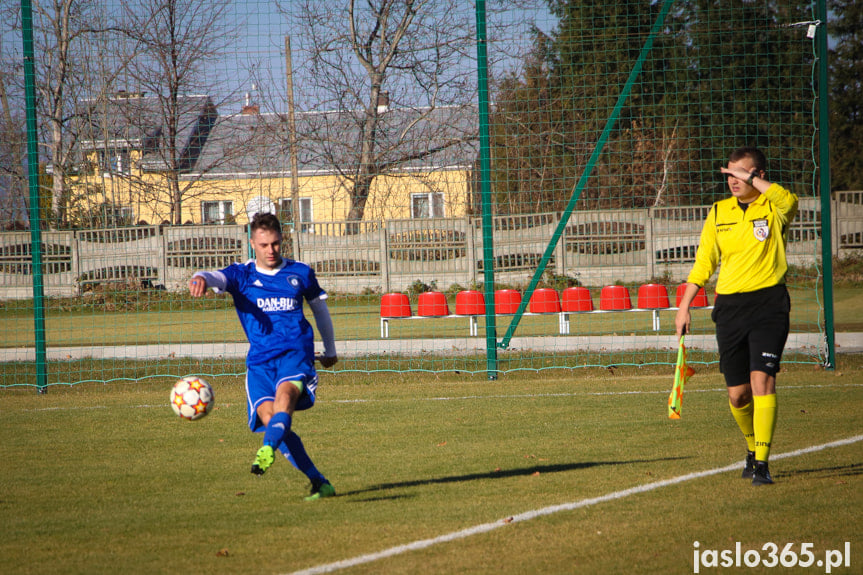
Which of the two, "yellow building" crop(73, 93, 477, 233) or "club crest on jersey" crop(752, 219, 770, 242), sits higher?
"yellow building" crop(73, 93, 477, 233)

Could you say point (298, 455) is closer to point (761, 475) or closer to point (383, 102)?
point (761, 475)

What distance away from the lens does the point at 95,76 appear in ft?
44.6

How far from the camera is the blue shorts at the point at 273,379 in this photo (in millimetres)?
5434

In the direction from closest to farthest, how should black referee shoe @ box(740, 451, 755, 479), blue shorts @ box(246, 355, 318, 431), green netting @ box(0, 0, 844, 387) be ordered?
blue shorts @ box(246, 355, 318, 431) < black referee shoe @ box(740, 451, 755, 479) < green netting @ box(0, 0, 844, 387)

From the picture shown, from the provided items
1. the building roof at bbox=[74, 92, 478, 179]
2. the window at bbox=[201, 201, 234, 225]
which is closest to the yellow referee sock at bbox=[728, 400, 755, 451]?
the building roof at bbox=[74, 92, 478, 179]

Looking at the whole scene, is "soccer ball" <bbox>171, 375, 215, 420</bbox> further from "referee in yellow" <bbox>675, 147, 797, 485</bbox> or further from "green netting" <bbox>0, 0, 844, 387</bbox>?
"green netting" <bbox>0, 0, 844, 387</bbox>

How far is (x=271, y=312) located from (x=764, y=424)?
3.36 m

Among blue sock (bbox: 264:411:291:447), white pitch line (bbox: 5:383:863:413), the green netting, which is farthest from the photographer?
the green netting

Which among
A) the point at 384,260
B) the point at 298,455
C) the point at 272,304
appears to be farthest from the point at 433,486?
the point at 384,260

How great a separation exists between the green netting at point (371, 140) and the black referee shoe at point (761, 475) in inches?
270

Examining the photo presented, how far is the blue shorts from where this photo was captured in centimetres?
543

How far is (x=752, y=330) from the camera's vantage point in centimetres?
566

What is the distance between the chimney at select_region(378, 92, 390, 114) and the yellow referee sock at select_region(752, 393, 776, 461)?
9.14 m

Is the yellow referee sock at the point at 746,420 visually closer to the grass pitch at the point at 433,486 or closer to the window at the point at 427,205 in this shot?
the grass pitch at the point at 433,486
